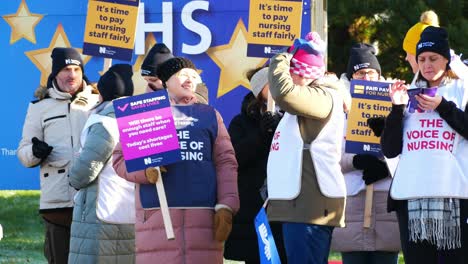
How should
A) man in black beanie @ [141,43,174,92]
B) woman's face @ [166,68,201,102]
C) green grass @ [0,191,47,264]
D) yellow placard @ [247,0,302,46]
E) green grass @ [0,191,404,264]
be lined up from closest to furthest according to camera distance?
woman's face @ [166,68,201,102], man in black beanie @ [141,43,174,92], yellow placard @ [247,0,302,46], green grass @ [0,191,404,264], green grass @ [0,191,47,264]

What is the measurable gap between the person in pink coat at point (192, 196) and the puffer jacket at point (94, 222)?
637 mm

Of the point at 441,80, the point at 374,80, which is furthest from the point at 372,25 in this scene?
the point at 441,80

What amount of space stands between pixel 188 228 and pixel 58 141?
209 cm

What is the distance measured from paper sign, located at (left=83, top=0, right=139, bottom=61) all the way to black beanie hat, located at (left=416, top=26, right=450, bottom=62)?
3158 mm

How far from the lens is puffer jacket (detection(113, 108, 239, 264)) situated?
659cm

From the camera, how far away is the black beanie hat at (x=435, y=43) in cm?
630

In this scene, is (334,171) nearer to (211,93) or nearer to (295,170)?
(295,170)

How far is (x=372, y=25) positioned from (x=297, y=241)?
8.51 m

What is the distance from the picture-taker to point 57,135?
27.5 feet

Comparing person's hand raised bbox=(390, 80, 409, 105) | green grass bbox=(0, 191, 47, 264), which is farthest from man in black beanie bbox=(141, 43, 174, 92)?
green grass bbox=(0, 191, 47, 264)

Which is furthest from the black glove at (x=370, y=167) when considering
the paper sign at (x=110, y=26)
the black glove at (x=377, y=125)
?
the paper sign at (x=110, y=26)

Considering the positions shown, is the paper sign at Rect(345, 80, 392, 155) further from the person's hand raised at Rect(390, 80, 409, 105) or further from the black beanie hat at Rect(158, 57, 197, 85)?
the black beanie hat at Rect(158, 57, 197, 85)

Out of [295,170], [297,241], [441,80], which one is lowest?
[297,241]

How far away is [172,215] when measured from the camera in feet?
21.7
